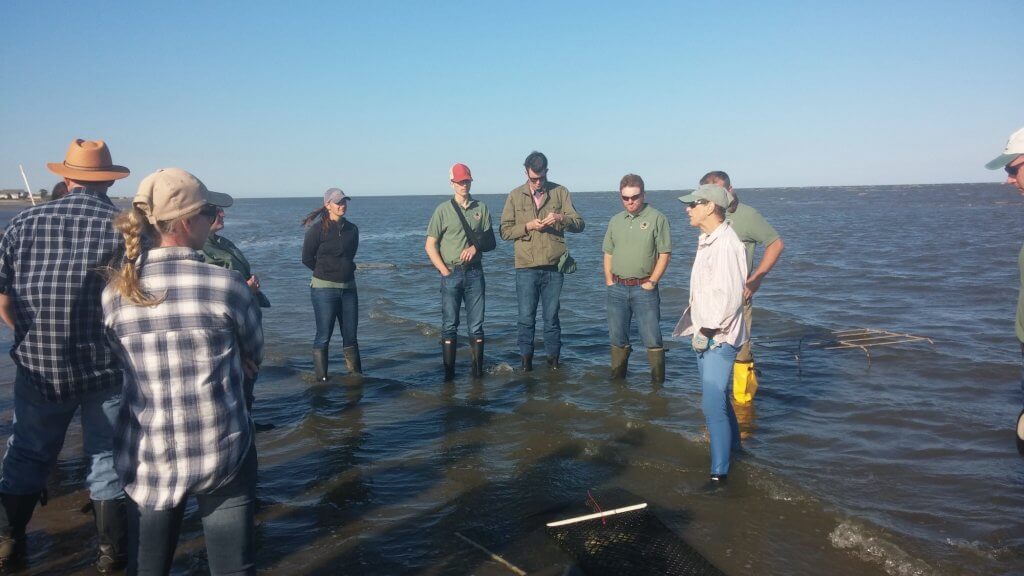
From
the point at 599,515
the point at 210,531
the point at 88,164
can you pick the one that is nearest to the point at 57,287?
the point at 88,164

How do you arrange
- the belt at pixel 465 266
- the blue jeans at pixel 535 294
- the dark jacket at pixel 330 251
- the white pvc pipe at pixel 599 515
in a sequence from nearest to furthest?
the white pvc pipe at pixel 599 515, the dark jacket at pixel 330 251, the belt at pixel 465 266, the blue jeans at pixel 535 294

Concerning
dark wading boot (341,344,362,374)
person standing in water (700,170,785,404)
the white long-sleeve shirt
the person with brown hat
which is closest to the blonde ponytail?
the person with brown hat

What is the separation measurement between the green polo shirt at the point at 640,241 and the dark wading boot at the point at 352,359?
10.6 ft

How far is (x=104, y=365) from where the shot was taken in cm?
349

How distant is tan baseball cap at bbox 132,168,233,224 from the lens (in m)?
2.36

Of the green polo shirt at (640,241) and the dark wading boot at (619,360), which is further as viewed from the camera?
the dark wading boot at (619,360)

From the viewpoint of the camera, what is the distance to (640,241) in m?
6.67

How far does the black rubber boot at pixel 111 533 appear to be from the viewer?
362cm

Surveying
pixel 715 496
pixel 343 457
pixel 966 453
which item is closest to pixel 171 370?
pixel 343 457

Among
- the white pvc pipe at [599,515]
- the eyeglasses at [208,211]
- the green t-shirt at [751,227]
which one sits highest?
the eyeglasses at [208,211]

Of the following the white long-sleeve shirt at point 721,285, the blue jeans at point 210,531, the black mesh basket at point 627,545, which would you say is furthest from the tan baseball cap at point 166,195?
the white long-sleeve shirt at point 721,285

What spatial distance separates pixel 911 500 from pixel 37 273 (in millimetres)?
5685

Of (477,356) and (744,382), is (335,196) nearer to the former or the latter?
(477,356)

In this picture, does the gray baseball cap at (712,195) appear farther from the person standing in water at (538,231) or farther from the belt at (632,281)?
the person standing in water at (538,231)
